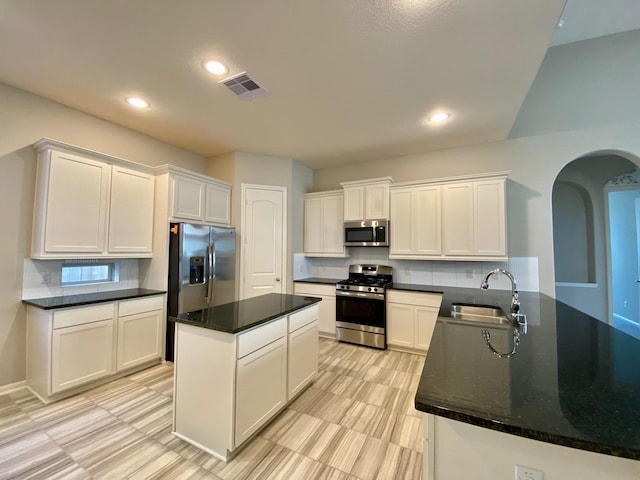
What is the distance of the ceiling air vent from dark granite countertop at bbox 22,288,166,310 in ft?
7.93

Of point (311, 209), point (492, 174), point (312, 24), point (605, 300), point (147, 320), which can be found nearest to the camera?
point (312, 24)

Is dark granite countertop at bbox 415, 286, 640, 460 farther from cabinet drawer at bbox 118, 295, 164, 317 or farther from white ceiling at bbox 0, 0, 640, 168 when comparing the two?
cabinet drawer at bbox 118, 295, 164, 317

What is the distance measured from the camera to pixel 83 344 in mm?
2590

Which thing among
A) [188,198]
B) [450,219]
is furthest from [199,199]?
[450,219]

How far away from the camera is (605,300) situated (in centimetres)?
431

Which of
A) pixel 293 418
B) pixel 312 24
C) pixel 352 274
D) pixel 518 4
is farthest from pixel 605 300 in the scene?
pixel 312 24

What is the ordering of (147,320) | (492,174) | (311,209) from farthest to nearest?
(311,209)
(492,174)
(147,320)

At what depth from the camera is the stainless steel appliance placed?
12.3ft

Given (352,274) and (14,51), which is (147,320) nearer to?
(14,51)

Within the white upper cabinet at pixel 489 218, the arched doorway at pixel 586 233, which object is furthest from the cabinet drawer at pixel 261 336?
the arched doorway at pixel 586 233

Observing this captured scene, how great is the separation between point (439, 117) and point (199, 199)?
128 inches

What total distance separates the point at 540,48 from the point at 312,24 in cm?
172

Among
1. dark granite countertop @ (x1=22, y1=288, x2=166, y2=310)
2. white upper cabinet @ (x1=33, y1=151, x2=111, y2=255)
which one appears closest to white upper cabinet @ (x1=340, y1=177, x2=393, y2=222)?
dark granite countertop @ (x1=22, y1=288, x2=166, y2=310)

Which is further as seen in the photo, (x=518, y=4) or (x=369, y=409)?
(x=369, y=409)
